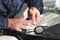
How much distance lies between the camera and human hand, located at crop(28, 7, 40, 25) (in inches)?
51.4

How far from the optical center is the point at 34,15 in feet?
4.34

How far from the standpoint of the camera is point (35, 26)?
124 centimetres

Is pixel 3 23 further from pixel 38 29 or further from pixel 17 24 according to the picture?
pixel 38 29

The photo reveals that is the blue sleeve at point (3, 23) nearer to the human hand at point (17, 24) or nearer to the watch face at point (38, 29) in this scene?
the human hand at point (17, 24)

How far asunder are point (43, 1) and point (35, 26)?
1.39 ft

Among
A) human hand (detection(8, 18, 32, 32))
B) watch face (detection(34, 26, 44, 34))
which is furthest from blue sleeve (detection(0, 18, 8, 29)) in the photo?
watch face (detection(34, 26, 44, 34))

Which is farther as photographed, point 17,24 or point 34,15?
point 34,15

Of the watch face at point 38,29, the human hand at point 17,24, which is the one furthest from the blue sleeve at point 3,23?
the watch face at point 38,29

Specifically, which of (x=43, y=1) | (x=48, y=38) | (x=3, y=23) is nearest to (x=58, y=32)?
(x=48, y=38)

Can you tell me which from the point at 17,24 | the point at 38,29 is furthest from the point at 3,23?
the point at 38,29

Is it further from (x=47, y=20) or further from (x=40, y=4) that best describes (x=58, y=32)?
(x=40, y=4)

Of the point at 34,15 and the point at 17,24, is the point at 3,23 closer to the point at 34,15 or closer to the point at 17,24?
the point at 17,24

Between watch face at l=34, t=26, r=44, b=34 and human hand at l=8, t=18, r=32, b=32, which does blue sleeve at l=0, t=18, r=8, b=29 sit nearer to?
human hand at l=8, t=18, r=32, b=32

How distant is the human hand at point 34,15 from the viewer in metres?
1.30
